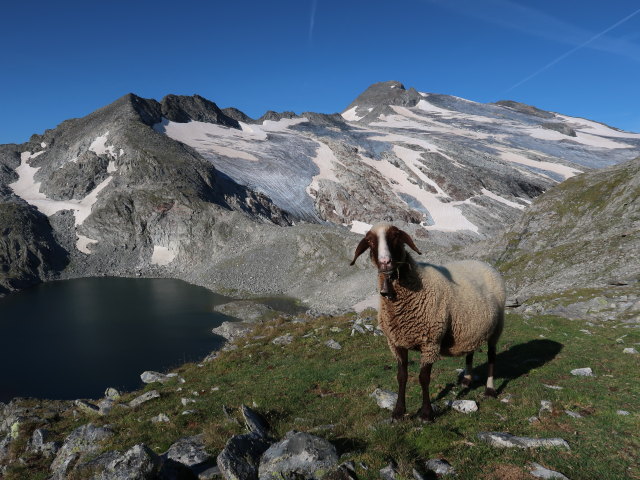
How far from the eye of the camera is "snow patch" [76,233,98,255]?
8881cm

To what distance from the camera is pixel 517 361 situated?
15156 millimetres

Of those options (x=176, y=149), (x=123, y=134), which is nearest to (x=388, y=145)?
(x=176, y=149)

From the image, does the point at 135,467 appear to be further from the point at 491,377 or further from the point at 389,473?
the point at 491,377

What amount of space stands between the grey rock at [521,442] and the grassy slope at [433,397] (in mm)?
203

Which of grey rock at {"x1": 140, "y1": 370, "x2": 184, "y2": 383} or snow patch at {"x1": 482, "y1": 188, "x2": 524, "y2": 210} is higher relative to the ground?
snow patch at {"x1": 482, "y1": 188, "x2": 524, "y2": 210}

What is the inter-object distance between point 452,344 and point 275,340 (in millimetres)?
16164

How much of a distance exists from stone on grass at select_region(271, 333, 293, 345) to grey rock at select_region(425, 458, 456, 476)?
669 inches

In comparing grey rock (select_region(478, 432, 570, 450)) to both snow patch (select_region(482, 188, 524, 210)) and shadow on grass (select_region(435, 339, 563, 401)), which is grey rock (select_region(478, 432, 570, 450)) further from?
snow patch (select_region(482, 188, 524, 210))

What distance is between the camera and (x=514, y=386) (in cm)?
1184

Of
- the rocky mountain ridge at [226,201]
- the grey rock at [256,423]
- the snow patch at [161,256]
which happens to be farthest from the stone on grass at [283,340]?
the snow patch at [161,256]

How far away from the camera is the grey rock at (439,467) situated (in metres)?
6.84

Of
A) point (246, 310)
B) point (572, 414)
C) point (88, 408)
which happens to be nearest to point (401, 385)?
point (572, 414)

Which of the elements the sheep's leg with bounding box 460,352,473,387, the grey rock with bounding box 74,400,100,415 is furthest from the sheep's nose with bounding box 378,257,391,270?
the grey rock with bounding box 74,400,100,415

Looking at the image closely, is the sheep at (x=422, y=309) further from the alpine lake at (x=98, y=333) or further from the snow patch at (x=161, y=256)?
the snow patch at (x=161, y=256)
